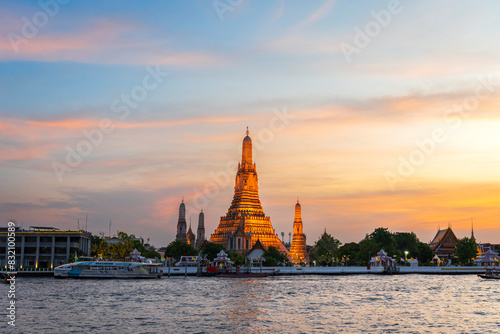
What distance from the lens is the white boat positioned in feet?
362

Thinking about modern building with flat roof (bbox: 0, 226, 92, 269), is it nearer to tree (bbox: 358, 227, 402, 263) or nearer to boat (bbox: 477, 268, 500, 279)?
tree (bbox: 358, 227, 402, 263)

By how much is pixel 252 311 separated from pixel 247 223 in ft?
423

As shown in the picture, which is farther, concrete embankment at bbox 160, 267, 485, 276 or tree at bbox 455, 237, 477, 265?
tree at bbox 455, 237, 477, 265

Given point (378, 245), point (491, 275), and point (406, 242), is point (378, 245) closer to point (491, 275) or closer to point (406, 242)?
point (406, 242)

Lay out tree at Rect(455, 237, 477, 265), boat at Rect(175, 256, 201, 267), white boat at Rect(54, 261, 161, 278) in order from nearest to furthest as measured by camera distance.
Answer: white boat at Rect(54, 261, 161, 278) < boat at Rect(175, 256, 201, 267) < tree at Rect(455, 237, 477, 265)

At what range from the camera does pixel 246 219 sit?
185m

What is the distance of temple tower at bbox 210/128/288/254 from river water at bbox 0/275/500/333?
97.3 meters

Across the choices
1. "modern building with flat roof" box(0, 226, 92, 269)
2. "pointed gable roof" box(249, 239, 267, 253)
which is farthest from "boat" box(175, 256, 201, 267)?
"pointed gable roof" box(249, 239, 267, 253)

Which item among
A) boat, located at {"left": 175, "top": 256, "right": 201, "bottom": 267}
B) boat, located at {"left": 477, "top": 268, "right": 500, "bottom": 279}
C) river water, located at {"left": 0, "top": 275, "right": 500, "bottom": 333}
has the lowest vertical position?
river water, located at {"left": 0, "top": 275, "right": 500, "bottom": 333}

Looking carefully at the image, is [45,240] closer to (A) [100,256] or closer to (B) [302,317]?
(A) [100,256]

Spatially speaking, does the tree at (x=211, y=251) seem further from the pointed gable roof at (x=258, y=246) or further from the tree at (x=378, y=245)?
the tree at (x=378, y=245)

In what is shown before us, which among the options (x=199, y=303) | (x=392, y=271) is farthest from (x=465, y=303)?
(x=392, y=271)

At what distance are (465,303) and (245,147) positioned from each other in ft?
441

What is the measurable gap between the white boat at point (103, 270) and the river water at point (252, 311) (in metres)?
31.4
